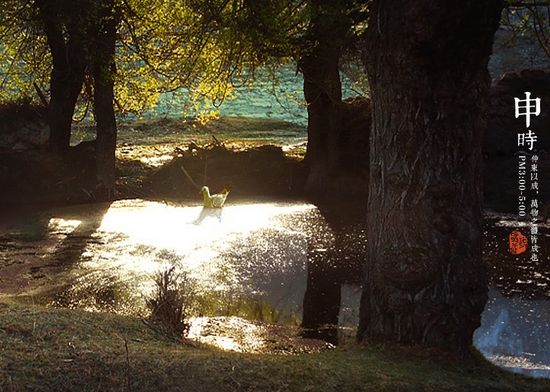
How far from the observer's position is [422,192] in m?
8.45

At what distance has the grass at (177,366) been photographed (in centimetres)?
654

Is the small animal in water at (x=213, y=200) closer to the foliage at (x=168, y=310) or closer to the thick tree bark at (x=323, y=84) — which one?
the thick tree bark at (x=323, y=84)

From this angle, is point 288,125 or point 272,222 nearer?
point 272,222

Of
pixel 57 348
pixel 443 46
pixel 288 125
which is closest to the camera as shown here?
pixel 57 348

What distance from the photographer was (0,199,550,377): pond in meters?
12.5

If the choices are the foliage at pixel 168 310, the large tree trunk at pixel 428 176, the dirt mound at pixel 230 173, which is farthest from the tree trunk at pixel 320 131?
the large tree trunk at pixel 428 176

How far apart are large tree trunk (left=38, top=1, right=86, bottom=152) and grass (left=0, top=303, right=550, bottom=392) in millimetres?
14580

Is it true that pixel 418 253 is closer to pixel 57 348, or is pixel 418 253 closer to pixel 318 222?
pixel 57 348

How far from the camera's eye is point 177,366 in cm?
693

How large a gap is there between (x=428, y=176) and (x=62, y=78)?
18.0 m

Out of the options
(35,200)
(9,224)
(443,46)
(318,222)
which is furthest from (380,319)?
(35,200)

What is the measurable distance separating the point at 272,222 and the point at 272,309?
25.2 ft

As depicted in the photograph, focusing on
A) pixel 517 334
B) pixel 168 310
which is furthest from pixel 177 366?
pixel 517 334

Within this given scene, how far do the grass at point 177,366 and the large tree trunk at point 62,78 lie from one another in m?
14.6
